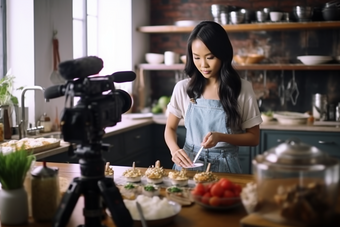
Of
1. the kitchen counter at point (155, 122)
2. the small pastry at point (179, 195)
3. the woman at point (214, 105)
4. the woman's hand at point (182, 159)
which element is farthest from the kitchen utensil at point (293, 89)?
the small pastry at point (179, 195)

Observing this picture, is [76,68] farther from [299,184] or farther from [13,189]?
[299,184]

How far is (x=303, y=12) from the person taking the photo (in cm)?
493

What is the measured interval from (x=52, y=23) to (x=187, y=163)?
2220mm

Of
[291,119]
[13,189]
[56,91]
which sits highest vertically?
[56,91]

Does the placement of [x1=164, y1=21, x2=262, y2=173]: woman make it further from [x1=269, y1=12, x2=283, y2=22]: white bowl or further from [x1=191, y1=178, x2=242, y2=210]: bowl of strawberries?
[x1=269, y1=12, x2=283, y2=22]: white bowl

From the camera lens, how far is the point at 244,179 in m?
2.28

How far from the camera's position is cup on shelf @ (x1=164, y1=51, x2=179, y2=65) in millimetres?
5465

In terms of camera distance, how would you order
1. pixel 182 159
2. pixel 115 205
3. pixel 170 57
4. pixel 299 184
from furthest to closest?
pixel 170 57, pixel 182 159, pixel 115 205, pixel 299 184

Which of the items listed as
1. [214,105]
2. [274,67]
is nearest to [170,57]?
[274,67]

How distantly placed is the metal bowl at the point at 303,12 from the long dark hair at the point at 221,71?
2.41 metres

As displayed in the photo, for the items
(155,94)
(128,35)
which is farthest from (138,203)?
(155,94)

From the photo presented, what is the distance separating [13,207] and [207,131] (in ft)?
4.61

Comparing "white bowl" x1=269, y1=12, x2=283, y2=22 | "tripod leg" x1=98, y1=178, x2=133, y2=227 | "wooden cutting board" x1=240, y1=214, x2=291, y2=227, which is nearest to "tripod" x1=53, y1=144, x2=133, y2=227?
"tripod leg" x1=98, y1=178, x2=133, y2=227

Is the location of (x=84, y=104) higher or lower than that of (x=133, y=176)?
higher
